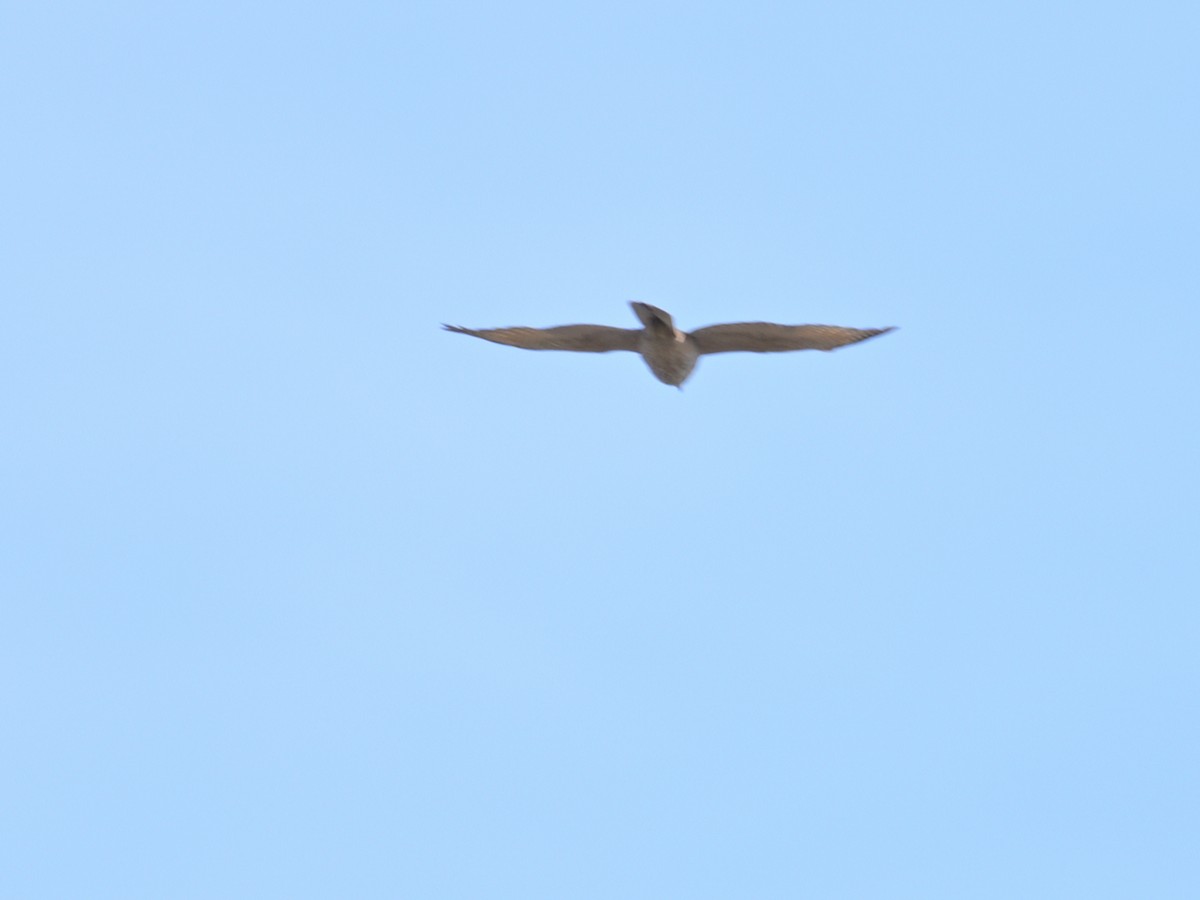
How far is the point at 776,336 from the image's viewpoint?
109 feet

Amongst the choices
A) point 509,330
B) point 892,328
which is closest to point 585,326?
point 509,330

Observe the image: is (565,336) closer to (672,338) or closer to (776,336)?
(672,338)

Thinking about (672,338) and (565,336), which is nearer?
(672,338)

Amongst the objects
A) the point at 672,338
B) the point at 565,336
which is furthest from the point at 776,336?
the point at 565,336

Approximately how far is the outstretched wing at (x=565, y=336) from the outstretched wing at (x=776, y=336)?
1.02m

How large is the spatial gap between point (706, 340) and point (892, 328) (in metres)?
2.62

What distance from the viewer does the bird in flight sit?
33156mm

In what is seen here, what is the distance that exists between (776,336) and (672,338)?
1.44 meters

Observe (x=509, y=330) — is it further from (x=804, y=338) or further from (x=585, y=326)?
(x=804, y=338)

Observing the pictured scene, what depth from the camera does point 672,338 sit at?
33219mm

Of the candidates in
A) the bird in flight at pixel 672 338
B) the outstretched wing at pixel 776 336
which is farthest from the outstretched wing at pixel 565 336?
the outstretched wing at pixel 776 336

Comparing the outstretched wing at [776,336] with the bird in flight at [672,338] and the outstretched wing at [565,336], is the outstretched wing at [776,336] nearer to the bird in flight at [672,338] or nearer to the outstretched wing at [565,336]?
the bird in flight at [672,338]

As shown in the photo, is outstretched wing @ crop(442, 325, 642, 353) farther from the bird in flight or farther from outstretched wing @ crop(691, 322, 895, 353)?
outstretched wing @ crop(691, 322, 895, 353)

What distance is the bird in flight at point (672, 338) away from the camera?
109 feet
